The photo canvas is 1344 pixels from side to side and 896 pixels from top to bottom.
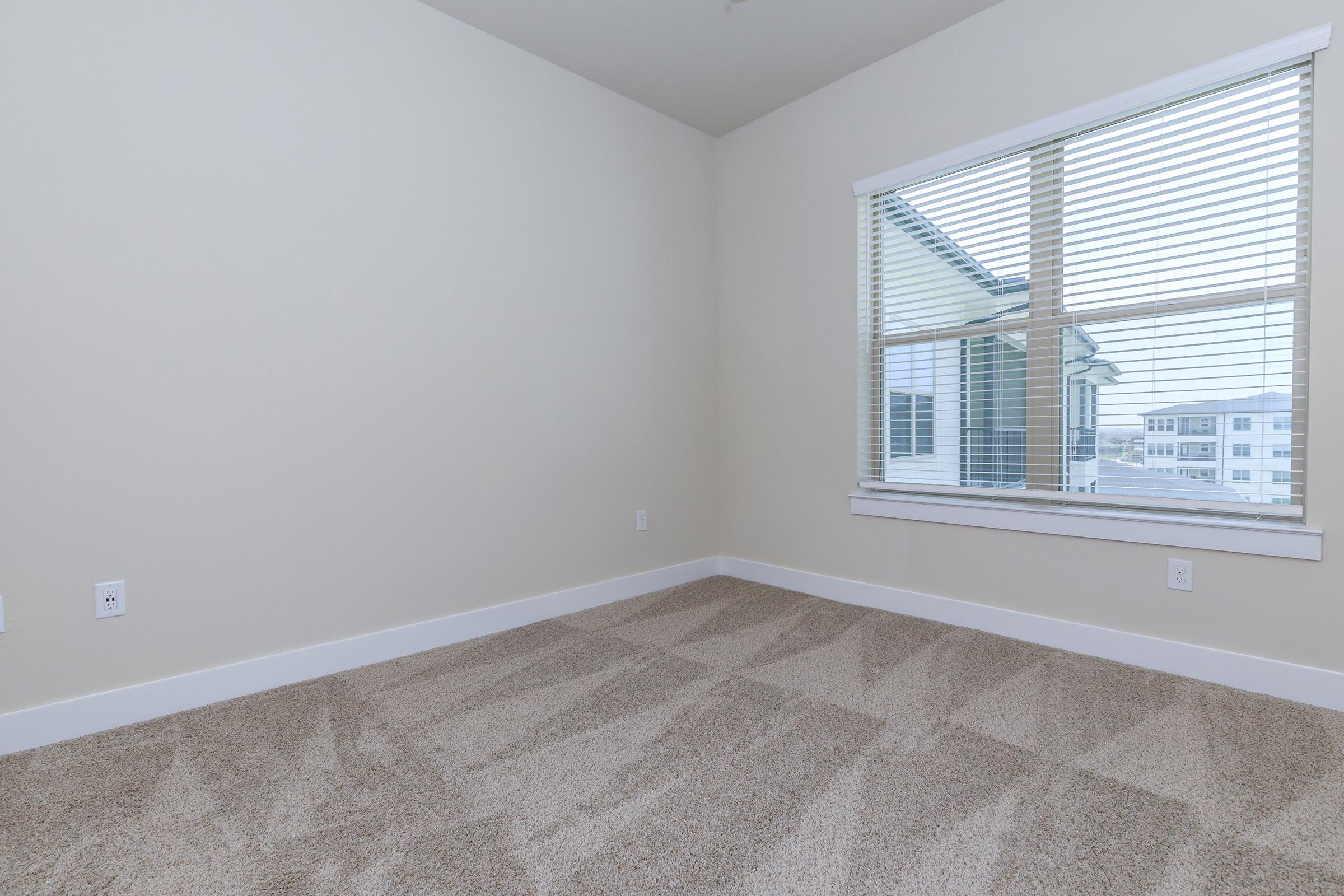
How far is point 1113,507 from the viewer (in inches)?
100

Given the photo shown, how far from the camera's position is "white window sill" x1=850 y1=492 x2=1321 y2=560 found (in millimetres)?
2156

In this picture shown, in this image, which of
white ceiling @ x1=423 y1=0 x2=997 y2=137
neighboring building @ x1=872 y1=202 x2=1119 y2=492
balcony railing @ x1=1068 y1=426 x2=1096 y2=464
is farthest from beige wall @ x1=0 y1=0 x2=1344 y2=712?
balcony railing @ x1=1068 y1=426 x2=1096 y2=464

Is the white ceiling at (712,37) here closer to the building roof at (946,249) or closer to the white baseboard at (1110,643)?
the building roof at (946,249)

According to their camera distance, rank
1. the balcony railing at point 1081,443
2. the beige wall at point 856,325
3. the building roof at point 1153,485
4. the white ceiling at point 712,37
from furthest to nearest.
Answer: the white ceiling at point 712,37, the balcony railing at point 1081,443, the building roof at point 1153,485, the beige wall at point 856,325

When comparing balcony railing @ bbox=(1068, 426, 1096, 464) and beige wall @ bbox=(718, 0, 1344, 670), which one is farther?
balcony railing @ bbox=(1068, 426, 1096, 464)

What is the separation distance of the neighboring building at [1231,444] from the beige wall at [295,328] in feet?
7.57

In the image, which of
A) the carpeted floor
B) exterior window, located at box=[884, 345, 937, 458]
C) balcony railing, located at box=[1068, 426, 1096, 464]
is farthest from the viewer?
exterior window, located at box=[884, 345, 937, 458]

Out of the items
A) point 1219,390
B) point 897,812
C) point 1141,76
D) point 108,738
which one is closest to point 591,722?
point 897,812

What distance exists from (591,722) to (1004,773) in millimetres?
1156

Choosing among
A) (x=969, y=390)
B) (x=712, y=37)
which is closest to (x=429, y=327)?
(x=712, y=37)

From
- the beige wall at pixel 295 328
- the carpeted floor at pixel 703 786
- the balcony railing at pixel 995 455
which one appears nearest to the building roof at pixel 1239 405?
the balcony railing at pixel 995 455

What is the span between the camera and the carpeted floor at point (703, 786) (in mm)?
1344

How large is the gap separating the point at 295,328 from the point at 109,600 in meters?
1.04

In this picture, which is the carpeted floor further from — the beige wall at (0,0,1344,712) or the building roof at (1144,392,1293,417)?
the building roof at (1144,392,1293,417)
